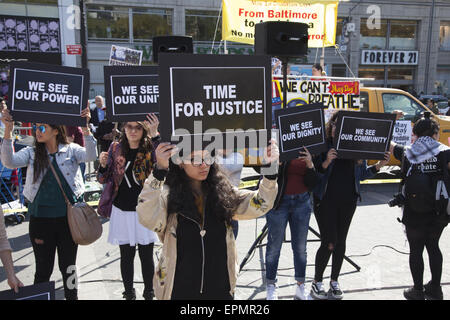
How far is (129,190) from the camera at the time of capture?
12.5ft

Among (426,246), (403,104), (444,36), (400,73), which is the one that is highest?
(444,36)

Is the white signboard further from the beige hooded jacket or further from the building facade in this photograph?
the building facade

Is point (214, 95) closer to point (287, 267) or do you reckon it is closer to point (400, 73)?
point (287, 267)

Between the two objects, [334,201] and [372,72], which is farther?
[372,72]

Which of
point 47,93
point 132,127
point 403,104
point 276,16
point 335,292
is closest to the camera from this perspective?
point 47,93

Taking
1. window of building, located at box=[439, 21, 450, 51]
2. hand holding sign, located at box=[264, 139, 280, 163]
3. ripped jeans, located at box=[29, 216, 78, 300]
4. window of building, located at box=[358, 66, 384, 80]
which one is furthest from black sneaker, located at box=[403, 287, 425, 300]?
window of building, located at box=[439, 21, 450, 51]

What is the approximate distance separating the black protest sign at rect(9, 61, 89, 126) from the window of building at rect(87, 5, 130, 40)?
74.9 feet

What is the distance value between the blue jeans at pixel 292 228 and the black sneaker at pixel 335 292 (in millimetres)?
361

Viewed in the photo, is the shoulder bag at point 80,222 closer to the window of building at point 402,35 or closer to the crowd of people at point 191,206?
the crowd of people at point 191,206

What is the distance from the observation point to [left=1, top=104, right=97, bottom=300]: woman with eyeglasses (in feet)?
11.0

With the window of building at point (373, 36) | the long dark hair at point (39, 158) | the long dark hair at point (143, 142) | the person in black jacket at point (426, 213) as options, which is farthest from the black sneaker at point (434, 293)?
the window of building at point (373, 36)

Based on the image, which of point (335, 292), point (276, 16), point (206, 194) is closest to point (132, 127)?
point (206, 194)

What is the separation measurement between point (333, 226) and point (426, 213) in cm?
91

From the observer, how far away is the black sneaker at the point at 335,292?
13.5 feet
